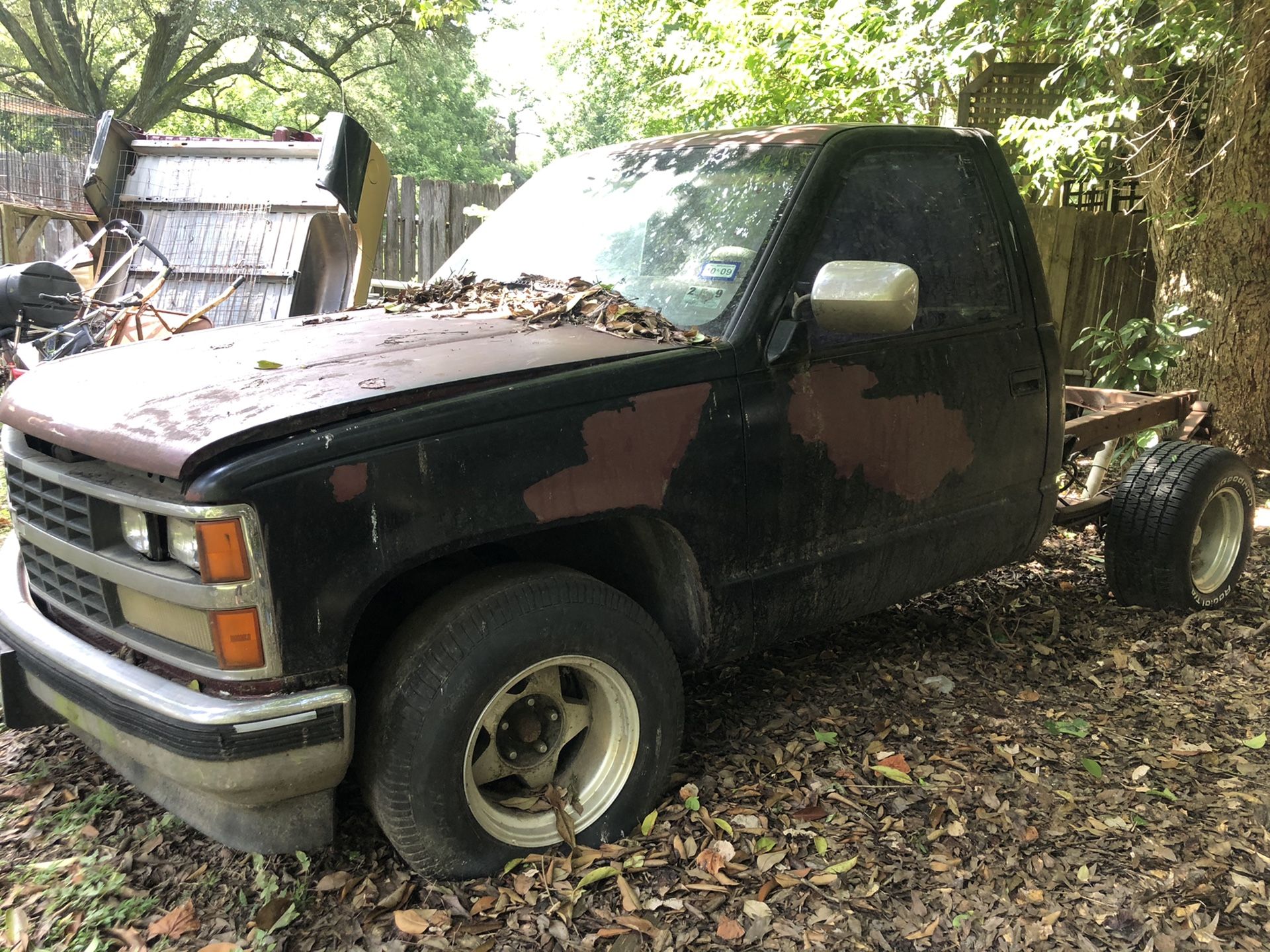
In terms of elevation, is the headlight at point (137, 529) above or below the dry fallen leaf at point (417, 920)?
above

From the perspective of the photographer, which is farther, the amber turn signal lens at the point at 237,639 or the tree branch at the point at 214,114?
the tree branch at the point at 214,114

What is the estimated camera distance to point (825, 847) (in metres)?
2.79

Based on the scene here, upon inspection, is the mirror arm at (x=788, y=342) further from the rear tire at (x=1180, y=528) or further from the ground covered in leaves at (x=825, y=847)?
the rear tire at (x=1180, y=528)

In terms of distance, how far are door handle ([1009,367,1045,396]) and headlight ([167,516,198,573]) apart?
2724 mm

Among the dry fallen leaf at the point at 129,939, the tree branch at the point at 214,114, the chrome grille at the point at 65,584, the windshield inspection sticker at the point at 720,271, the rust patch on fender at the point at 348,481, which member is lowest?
the dry fallen leaf at the point at 129,939

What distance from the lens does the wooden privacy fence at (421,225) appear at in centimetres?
1091

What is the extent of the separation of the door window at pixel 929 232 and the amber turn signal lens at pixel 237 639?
1.86 m

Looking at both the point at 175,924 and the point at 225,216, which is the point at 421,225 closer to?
the point at 225,216

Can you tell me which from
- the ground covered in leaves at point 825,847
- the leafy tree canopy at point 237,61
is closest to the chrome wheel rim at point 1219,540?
the ground covered in leaves at point 825,847

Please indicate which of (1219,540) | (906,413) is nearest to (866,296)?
(906,413)

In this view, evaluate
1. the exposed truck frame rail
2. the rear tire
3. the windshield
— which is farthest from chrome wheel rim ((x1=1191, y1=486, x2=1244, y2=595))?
the windshield

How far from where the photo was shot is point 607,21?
1176cm

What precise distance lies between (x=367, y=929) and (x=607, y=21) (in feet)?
37.4

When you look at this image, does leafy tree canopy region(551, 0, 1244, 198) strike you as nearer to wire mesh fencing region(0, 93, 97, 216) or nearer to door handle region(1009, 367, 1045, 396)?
door handle region(1009, 367, 1045, 396)
